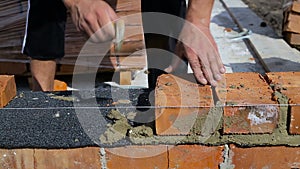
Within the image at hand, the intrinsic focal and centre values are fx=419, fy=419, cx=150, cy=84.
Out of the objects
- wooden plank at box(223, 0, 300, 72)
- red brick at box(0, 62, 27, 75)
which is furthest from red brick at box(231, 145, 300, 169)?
red brick at box(0, 62, 27, 75)

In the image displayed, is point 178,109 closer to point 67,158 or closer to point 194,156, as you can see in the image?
point 194,156

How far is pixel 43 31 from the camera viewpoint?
2.39 m

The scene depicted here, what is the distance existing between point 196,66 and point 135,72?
210 centimetres

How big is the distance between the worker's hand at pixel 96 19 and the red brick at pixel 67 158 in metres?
0.39

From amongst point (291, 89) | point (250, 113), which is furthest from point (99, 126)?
point (291, 89)

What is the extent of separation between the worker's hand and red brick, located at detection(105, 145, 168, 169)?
40 centimetres

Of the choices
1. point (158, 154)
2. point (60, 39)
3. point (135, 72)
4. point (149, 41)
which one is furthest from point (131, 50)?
point (158, 154)

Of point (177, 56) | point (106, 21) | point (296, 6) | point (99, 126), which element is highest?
point (296, 6)

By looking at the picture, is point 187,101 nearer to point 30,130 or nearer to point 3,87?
point 30,130

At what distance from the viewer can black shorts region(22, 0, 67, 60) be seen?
2352mm

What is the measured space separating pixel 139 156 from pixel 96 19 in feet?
1.57

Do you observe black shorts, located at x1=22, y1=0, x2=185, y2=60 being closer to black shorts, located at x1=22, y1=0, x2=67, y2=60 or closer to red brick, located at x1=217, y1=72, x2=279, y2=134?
black shorts, located at x1=22, y1=0, x2=67, y2=60

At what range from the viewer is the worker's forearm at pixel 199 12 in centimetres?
169

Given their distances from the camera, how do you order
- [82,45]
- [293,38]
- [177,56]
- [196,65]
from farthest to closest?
[293,38], [82,45], [177,56], [196,65]
